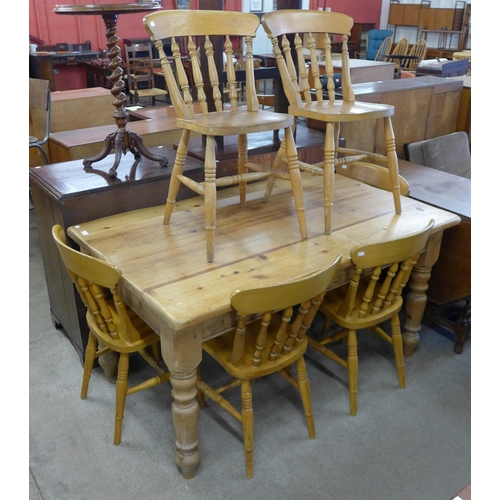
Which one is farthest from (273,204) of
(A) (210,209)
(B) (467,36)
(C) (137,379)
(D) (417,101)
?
(B) (467,36)

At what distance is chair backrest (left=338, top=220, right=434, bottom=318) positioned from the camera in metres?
1.77

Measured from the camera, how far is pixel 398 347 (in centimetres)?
217

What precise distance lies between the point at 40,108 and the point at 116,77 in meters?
1.94

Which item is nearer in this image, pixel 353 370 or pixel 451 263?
pixel 353 370

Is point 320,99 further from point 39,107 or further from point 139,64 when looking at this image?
point 139,64

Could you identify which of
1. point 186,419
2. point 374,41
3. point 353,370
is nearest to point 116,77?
point 186,419

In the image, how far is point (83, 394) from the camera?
2.12 meters

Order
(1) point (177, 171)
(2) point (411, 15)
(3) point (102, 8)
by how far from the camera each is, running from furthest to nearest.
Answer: (2) point (411, 15), (1) point (177, 171), (3) point (102, 8)

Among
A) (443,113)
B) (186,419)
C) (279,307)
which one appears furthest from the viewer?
(443,113)

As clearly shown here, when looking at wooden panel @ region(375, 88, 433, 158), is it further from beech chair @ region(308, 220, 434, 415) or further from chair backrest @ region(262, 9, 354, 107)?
beech chair @ region(308, 220, 434, 415)

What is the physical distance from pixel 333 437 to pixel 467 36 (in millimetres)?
9973

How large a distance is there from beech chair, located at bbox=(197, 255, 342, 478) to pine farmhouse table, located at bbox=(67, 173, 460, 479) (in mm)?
98

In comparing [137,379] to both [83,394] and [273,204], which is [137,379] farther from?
[273,204]

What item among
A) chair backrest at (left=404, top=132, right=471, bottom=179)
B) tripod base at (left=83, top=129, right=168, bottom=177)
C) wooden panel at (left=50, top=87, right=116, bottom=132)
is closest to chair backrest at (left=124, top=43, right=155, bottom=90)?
wooden panel at (left=50, top=87, right=116, bottom=132)
